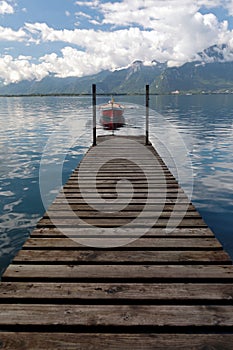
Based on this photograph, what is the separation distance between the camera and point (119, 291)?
3779 mm

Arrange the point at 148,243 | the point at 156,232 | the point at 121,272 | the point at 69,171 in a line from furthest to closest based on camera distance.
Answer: the point at 69,171 → the point at 156,232 → the point at 148,243 → the point at 121,272

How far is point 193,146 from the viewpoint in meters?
25.1

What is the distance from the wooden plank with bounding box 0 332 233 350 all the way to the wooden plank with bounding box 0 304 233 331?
0.42 ft

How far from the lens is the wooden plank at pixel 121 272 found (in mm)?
4062

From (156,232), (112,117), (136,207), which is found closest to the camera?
(156,232)

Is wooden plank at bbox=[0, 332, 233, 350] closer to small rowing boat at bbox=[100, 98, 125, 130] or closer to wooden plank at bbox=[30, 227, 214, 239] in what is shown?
wooden plank at bbox=[30, 227, 214, 239]

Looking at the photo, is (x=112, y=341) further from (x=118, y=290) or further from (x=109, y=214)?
(x=109, y=214)

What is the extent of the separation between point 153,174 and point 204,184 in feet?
17.1

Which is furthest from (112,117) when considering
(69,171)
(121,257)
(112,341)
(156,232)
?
(112,341)

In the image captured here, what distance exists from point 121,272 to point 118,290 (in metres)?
0.45

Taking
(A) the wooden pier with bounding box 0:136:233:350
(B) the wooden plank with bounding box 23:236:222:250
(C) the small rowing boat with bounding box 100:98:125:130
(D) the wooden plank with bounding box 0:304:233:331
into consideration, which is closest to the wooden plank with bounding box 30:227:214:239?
(A) the wooden pier with bounding box 0:136:233:350

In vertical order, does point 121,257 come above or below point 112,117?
below

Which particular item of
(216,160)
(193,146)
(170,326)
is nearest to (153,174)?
(170,326)

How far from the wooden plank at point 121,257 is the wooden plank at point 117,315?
105 cm
